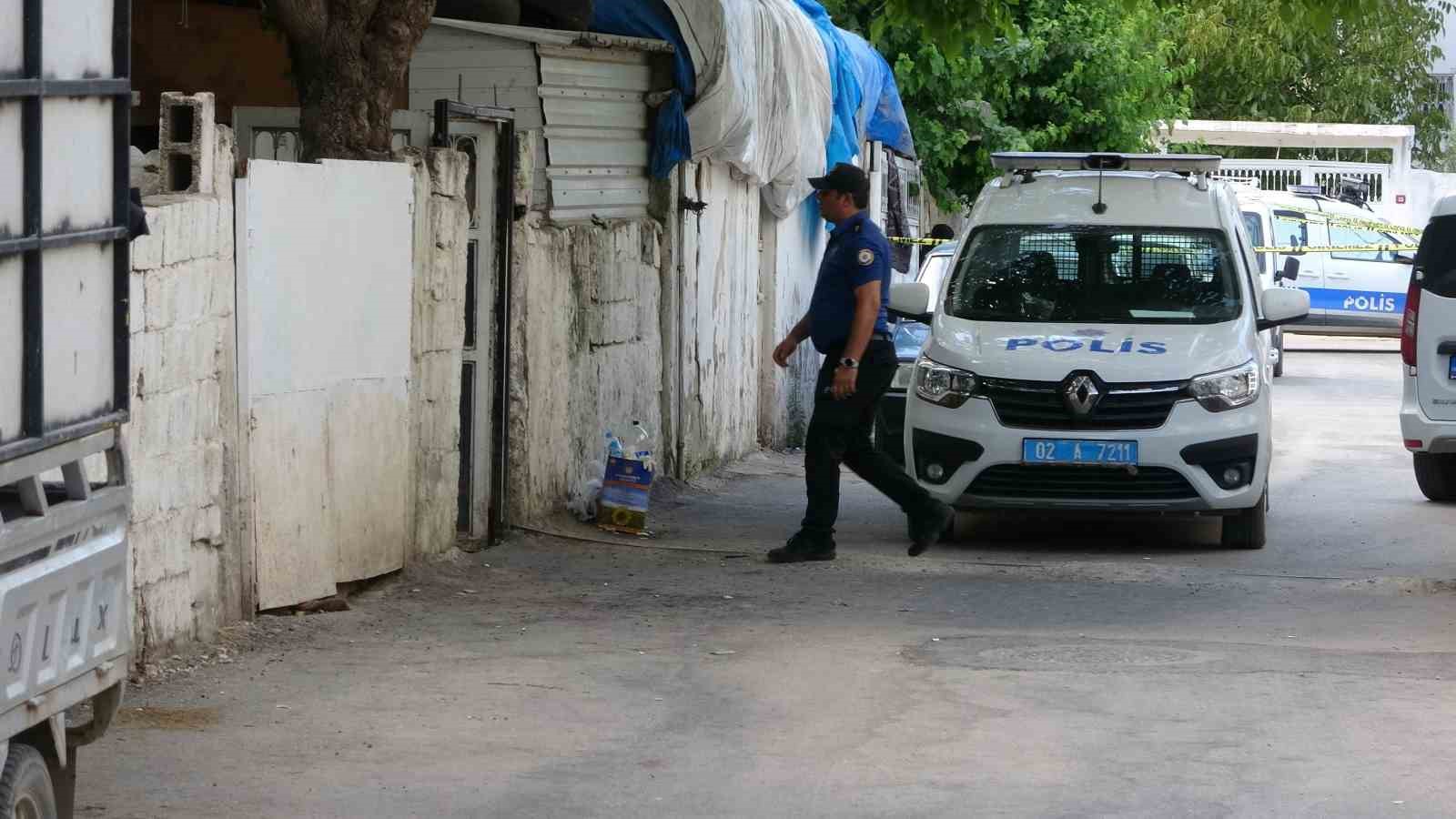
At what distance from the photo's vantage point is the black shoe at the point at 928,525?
33.1 feet

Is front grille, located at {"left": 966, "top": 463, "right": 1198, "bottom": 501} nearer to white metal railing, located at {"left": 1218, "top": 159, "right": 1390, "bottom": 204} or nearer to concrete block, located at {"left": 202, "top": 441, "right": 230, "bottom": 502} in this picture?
concrete block, located at {"left": 202, "top": 441, "right": 230, "bottom": 502}

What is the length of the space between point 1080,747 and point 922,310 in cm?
532

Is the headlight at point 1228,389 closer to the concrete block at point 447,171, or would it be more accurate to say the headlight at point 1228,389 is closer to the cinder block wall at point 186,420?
the concrete block at point 447,171

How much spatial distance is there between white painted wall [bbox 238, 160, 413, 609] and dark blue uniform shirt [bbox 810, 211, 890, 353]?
2.11 m

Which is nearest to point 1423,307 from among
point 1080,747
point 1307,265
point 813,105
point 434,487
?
point 813,105

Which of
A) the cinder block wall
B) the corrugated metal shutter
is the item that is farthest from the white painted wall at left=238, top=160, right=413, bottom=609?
the corrugated metal shutter

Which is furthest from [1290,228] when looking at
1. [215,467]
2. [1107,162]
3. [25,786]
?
[25,786]

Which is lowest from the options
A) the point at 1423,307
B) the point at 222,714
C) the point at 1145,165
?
the point at 222,714

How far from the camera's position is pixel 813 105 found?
15562mm

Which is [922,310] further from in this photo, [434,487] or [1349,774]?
[1349,774]

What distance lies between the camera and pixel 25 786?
4.23 m

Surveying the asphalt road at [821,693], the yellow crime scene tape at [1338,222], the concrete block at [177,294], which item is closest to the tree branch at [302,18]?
the concrete block at [177,294]

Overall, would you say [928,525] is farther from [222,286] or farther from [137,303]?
[137,303]

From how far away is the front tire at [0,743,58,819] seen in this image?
4.11 m
